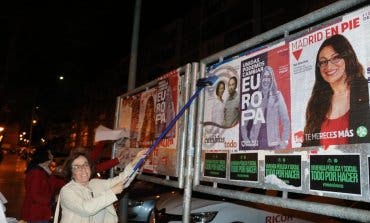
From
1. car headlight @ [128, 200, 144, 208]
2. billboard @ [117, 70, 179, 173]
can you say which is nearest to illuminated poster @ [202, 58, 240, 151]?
billboard @ [117, 70, 179, 173]

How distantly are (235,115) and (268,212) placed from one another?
147 inches

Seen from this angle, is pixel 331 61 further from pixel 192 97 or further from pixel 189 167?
pixel 189 167

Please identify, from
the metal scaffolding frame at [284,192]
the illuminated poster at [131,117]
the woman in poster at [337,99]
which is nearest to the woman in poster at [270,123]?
the woman in poster at [337,99]

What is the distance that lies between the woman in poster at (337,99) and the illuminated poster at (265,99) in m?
0.26

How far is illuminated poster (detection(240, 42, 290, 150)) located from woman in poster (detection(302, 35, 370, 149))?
26 centimetres

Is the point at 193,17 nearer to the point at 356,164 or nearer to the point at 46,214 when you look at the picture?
the point at 46,214

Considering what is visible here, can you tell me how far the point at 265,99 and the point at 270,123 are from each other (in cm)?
21

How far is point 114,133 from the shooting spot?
6.34 m

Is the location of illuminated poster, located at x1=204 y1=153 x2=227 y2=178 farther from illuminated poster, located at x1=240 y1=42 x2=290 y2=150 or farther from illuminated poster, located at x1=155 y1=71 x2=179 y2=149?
illuminated poster, located at x1=155 y1=71 x2=179 y2=149

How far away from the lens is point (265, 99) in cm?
303

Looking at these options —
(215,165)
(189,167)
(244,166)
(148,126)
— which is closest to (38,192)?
(148,126)

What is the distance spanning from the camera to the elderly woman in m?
3.58

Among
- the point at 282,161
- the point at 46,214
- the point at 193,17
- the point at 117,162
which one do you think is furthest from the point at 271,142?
the point at 193,17

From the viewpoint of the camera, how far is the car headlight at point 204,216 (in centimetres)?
621
